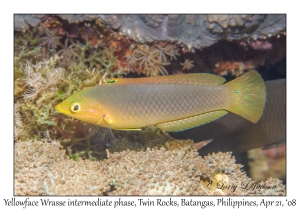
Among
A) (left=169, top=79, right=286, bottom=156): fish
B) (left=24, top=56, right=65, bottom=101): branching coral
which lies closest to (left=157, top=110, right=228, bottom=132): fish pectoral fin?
(left=169, top=79, right=286, bottom=156): fish

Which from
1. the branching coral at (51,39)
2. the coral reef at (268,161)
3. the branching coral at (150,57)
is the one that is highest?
the branching coral at (51,39)

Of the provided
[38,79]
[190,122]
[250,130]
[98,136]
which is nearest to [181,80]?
[190,122]

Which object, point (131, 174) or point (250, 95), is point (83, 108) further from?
point (250, 95)

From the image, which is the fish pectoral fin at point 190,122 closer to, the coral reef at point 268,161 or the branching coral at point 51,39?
the branching coral at point 51,39

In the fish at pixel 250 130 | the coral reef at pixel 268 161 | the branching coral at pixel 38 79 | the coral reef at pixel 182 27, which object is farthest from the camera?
the coral reef at pixel 268 161

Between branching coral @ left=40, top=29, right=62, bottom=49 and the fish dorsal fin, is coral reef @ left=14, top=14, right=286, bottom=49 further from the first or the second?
the fish dorsal fin

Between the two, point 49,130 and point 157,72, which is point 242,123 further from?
point 49,130

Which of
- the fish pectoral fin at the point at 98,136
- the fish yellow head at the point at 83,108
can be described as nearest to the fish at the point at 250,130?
the fish pectoral fin at the point at 98,136
